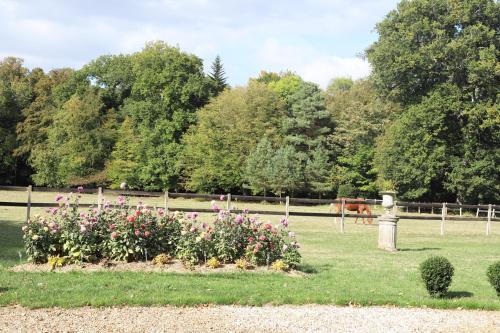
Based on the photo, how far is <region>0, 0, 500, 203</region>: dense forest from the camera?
37094 millimetres

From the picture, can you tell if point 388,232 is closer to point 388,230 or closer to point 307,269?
point 388,230

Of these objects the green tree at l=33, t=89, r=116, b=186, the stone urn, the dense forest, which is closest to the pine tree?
the dense forest

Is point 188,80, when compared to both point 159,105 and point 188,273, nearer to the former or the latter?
point 159,105

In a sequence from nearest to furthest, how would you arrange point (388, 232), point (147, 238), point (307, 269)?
point (147, 238) < point (307, 269) < point (388, 232)

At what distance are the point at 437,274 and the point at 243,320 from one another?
3445mm

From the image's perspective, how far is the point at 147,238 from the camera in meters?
9.63

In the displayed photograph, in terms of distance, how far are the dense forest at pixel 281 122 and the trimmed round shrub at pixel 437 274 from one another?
28.9 m

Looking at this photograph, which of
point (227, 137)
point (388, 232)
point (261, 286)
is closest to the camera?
point (261, 286)

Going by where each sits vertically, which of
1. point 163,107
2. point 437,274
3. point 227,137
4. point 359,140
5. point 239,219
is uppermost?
point 163,107

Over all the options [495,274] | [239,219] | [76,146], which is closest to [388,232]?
[239,219]

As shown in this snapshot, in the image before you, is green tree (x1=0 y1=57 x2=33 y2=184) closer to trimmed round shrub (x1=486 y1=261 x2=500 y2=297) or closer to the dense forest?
the dense forest

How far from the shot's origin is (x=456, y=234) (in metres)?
23.0

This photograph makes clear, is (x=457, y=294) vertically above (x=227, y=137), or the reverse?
(x=227, y=137)

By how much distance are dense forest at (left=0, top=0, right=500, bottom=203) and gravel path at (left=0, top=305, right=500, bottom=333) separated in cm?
3011
